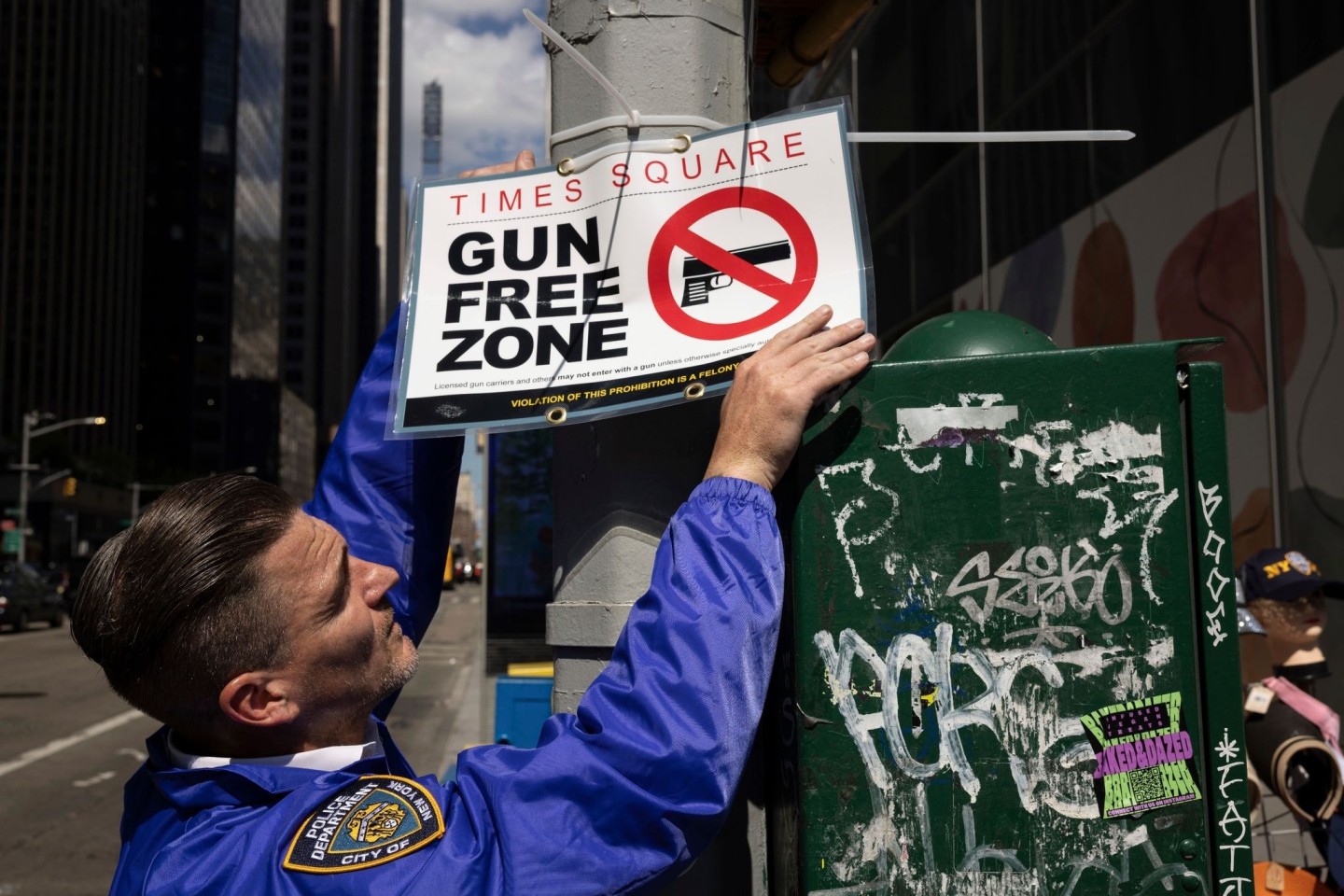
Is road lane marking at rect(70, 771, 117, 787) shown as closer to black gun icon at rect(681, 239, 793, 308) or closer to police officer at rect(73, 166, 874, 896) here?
police officer at rect(73, 166, 874, 896)

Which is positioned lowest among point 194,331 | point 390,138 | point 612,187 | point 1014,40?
point 612,187

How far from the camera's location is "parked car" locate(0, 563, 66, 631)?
95.1ft

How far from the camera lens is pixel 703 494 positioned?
64.4 inches

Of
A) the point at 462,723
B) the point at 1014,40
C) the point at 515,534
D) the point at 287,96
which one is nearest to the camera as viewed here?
the point at 515,534

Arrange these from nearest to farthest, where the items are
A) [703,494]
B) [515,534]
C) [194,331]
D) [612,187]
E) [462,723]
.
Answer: [703,494]
[612,187]
[515,534]
[462,723]
[194,331]

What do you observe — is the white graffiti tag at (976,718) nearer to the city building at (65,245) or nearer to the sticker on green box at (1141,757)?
the sticker on green box at (1141,757)

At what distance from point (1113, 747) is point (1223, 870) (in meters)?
0.24

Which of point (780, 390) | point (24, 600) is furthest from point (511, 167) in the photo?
point (24, 600)

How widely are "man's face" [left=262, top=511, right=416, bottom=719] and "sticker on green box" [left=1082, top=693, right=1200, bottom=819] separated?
1.14m

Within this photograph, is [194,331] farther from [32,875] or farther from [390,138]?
[390,138]

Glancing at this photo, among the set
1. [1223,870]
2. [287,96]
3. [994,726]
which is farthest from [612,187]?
[287,96]

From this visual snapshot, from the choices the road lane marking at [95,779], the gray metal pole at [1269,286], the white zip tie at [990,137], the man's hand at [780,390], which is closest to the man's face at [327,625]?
the man's hand at [780,390]

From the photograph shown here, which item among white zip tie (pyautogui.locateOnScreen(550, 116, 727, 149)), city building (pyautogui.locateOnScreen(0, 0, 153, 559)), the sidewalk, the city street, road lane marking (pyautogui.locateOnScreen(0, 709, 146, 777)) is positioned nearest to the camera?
white zip tie (pyautogui.locateOnScreen(550, 116, 727, 149))

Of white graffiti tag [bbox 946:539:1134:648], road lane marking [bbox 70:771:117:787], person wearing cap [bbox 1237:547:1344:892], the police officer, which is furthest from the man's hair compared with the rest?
road lane marking [bbox 70:771:117:787]
